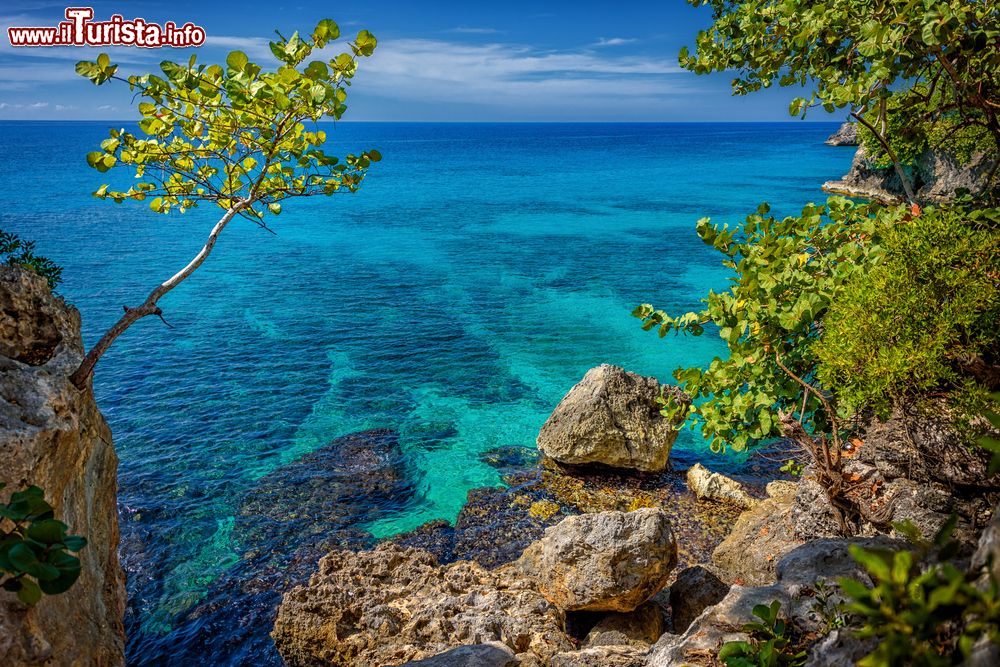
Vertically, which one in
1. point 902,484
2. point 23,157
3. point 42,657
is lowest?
point 42,657

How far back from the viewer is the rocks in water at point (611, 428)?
17375 millimetres

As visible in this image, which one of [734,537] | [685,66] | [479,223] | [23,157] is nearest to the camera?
[685,66]

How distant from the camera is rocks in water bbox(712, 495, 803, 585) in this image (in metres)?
9.93

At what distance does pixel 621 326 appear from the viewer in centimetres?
3091

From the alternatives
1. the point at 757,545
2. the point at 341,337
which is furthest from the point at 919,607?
the point at 341,337

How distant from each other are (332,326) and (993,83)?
2766cm

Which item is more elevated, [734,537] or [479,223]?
[479,223]

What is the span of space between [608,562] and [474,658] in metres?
3.45

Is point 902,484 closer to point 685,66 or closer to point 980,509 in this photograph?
point 980,509

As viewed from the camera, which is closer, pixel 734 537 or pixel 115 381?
pixel 734 537

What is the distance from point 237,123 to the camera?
677 centimetres

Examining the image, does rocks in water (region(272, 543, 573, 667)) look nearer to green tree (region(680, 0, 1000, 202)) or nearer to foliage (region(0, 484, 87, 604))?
foliage (region(0, 484, 87, 604))

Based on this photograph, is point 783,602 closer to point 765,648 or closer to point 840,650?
point 765,648

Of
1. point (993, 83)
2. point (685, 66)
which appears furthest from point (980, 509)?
point (685, 66)
